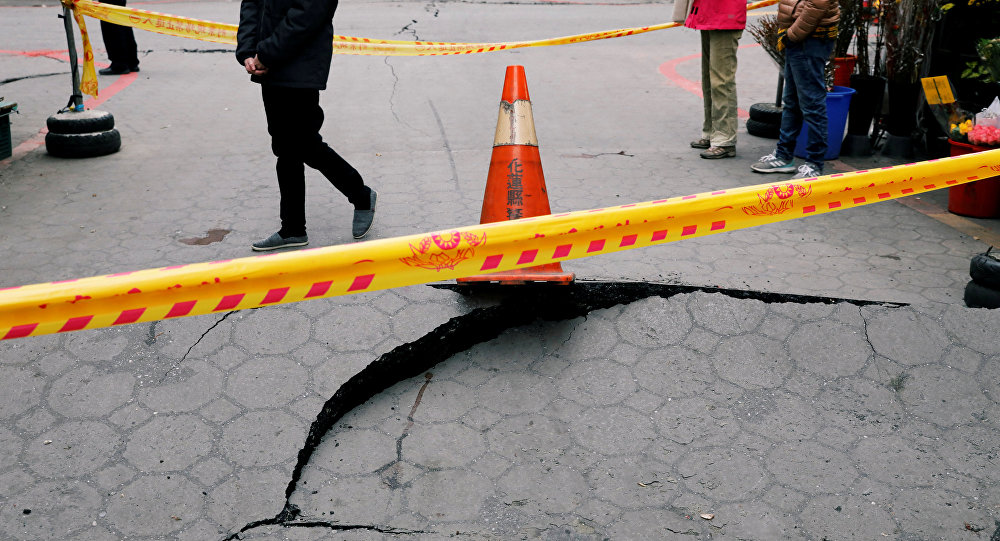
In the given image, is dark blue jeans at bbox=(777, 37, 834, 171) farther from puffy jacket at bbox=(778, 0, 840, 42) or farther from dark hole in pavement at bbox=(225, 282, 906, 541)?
dark hole in pavement at bbox=(225, 282, 906, 541)

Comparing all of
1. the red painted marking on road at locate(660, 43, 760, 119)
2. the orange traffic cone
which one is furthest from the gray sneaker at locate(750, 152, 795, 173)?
the orange traffic cone

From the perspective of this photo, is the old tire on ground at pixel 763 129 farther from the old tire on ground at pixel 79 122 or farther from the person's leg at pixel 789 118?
the old tire on ground at pixel 79 122

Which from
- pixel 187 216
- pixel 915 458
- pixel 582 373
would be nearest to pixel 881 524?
pixel 915 458

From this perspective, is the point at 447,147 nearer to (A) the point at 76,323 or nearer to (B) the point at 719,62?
(B) the point at 719,62

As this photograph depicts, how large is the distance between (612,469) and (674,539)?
1.30 feet

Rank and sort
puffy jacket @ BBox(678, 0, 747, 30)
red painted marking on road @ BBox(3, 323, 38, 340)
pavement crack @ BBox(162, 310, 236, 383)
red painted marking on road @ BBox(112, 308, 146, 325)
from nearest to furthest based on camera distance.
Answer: red painted marking on road @ BBox(3, 323, 38, 340), red painted marking on road @ BBox(112, 308, 146, 325), pavement crack @ BBox(162, 310, 236, 383), puffy jacket @ BBox(678, 0, 747, 30)

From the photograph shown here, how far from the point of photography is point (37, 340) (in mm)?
3359

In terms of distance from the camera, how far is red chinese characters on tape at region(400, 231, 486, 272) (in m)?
2.26

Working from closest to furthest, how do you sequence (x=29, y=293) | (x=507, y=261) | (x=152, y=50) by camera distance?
1. (x=29, y=293)
2. (x=507, y=261)
3. (x=152, y=50)

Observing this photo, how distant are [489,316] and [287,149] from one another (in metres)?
1.43

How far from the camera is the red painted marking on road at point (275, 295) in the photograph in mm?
2150

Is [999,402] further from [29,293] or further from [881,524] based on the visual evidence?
[29,293]

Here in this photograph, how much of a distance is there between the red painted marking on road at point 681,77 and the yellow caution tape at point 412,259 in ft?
17.9

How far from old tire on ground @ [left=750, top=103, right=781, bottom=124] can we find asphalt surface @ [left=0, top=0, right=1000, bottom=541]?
6.39ft
